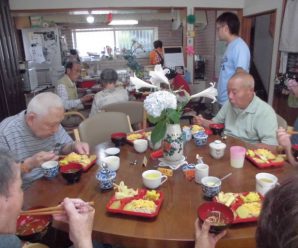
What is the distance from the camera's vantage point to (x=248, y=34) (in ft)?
16.4

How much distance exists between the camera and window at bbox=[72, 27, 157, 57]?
320 inches

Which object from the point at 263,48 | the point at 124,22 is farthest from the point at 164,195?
the point at 124,22

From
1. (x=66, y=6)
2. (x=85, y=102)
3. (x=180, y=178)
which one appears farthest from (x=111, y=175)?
(x=66, y=6)

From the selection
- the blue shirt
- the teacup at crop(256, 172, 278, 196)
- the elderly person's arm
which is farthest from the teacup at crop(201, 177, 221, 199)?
the blue shirt

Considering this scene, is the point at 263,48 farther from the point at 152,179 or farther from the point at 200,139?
the point at 152,179

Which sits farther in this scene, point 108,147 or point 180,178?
point 108,147

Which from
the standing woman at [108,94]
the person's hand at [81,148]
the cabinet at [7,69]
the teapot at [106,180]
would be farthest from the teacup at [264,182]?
the cabinet at [7,69]

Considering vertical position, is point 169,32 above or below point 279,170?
above

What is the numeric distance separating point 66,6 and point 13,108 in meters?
1.87

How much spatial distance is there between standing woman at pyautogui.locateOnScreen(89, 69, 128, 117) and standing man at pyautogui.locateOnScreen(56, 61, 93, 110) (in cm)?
48

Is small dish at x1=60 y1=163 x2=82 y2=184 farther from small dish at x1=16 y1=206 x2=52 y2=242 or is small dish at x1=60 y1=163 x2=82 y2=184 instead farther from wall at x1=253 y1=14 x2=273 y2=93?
wall at x1=253 y1=14 x2=273 y2=93

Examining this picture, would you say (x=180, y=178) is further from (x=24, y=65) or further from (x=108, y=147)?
(x=24, y=65)

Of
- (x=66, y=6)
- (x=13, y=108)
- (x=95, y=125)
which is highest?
(x=66, y=6)

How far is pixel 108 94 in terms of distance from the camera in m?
2.97
